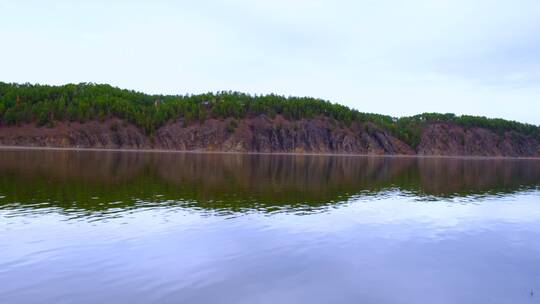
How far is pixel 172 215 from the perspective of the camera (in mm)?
34094

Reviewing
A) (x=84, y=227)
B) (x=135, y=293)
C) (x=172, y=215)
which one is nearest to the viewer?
(x=135, y=293)

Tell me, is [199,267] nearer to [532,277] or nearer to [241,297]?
[241,297]

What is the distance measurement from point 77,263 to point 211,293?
24.1ft

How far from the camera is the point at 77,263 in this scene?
21.1 meters

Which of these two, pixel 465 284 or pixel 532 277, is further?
pixel 532 277

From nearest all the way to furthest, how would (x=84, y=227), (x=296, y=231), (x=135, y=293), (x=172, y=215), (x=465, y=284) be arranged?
(x=135, y=293), (x=465, y=284), (x=84, y=227), (x=296, y=231), (x=172, y=215)

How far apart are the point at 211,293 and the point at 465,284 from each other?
11995mm

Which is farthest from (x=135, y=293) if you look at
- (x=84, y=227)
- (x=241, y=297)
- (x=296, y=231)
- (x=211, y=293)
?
(x=296, y=231)

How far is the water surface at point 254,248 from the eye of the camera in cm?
1875

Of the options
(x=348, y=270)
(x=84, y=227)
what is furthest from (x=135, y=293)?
(x=84, y=227)

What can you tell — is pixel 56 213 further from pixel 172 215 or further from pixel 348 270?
pixel 348 270

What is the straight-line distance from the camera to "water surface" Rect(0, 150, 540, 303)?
738 inches

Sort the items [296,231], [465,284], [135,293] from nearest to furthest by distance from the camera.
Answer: [135,293] < [465,284] < [296,231]

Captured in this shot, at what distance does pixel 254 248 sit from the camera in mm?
25703
